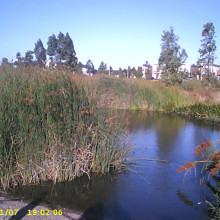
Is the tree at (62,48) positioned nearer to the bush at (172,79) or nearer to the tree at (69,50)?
the tree at (69,50)

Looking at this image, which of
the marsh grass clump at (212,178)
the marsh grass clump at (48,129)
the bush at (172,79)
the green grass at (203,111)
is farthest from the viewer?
the bush at (172,79)

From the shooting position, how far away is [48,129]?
4578 mm

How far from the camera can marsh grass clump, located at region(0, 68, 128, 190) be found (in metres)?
4.40

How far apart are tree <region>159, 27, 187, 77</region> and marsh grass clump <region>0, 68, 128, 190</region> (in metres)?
13.9

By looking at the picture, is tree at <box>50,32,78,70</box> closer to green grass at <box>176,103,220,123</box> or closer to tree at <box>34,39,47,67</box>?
tree at <box>34,39,47,67</box>

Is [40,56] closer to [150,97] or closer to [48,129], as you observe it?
[48,129]

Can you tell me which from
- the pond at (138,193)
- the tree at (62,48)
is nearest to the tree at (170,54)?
the tree at (62,48)

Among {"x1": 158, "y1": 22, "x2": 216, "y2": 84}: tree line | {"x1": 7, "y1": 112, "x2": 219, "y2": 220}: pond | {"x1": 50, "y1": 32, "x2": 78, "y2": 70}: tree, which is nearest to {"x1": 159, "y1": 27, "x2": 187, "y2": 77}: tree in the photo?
{"x1": 158, "y1": 22, "x2": 216, "y2": 84}: tree line

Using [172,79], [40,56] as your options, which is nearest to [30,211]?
[40,56]

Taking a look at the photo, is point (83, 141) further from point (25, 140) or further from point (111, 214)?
point (111, 214)

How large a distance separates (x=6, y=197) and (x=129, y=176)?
2.07 m

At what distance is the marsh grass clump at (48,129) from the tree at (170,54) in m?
13.9

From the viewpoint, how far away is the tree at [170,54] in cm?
1820

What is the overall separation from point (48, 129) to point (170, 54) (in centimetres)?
1519
